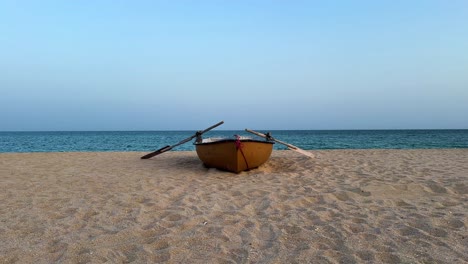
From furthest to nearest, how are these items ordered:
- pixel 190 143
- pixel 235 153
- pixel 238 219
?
pixel 190 143 → pixel 235 153 → pixel 238 219

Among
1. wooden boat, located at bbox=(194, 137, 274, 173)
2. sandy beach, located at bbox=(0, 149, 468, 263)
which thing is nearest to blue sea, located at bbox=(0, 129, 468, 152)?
wooden boat, located at bbox=(194, 137, 274, 173)

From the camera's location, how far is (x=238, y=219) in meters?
3.93

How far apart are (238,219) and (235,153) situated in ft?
11.6

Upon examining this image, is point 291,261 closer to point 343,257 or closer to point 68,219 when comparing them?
point 343,257

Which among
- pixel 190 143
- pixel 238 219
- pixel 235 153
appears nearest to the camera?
pixel 238 219

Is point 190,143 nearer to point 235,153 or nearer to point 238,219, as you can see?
point 235,153

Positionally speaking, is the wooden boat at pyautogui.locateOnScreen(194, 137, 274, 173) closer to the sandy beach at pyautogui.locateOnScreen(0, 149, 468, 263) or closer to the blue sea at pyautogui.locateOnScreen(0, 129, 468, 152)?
the sandy beach at pyautogui.locateOnScreen(0, 149, 468, 263)

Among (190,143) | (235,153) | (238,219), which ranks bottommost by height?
(190,143)

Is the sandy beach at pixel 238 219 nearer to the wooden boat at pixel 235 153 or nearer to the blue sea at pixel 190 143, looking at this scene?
the wooden boat at pixel 235 153

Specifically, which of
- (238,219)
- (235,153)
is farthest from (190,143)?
(238,219)

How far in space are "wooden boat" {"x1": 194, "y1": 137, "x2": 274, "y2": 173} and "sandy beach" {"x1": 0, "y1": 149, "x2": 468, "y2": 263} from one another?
66cm

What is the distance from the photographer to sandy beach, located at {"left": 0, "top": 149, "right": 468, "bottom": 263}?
291cm

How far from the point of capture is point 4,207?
4.57 metres

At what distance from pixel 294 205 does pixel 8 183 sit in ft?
18.0
